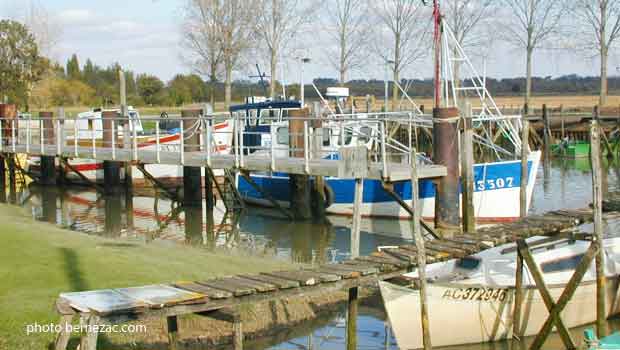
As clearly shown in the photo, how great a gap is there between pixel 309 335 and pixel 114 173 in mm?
21108

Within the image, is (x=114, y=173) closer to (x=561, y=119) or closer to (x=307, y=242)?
(x=307, y=242)

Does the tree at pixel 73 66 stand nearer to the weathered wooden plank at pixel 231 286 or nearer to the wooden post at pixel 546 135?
the wooden post at pixel 546 135

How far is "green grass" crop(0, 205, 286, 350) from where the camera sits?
1098cm

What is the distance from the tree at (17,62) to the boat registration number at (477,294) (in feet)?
156

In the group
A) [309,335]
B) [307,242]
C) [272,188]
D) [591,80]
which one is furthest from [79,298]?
[591,80]

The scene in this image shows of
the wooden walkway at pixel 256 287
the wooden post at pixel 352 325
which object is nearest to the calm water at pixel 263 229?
the wooden post at pixel 352 325

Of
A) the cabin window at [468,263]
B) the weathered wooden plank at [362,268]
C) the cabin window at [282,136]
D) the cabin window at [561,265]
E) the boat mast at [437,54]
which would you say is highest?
the boat mast at [437,54]

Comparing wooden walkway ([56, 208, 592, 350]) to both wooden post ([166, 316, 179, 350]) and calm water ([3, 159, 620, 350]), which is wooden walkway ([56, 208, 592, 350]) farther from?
calm water ([3, 159, 620, 350])

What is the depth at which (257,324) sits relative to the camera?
1269cm

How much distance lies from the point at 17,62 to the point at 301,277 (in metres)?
50.9

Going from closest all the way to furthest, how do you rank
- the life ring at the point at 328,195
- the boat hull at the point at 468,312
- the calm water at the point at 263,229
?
the boat hull at the point at 468,312 → the calm water at the point at 263,229 → the life ring at the point at 328,195

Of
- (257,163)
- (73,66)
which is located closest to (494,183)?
(257,163)

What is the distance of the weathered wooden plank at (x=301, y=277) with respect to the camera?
1005 cm

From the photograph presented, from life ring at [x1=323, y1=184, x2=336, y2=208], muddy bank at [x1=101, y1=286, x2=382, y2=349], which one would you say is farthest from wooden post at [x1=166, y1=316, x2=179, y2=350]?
life ring at [x1=323, y1=184, x2=336, y2=208]
